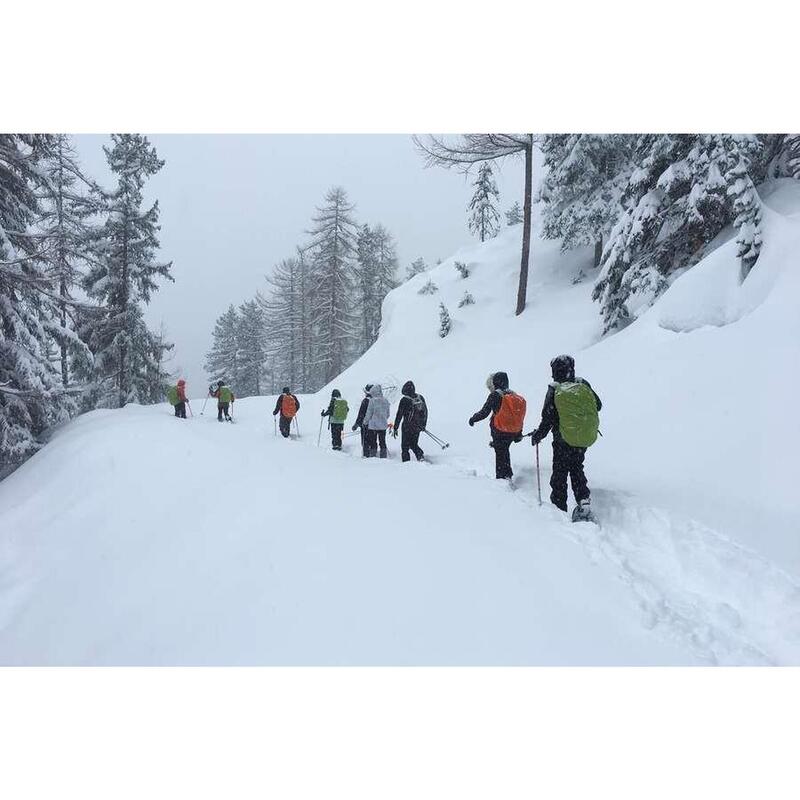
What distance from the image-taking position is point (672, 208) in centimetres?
1136

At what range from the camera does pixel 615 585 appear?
13.8 ft

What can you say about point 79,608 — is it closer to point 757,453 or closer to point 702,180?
point 757,453

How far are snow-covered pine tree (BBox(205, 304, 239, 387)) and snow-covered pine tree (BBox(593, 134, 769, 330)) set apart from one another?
1576 inches

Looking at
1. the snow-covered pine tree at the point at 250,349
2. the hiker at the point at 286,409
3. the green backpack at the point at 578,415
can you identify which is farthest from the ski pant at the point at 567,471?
the snow-covered pine tree at the point at 250,349

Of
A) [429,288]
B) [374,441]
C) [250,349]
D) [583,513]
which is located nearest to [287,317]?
[250,349]

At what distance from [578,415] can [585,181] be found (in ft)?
54.6

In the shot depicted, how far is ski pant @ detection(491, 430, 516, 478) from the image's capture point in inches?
292

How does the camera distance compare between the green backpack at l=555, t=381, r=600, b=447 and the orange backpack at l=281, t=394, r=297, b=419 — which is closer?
the green backpack at l=555, t=381, r=600, b=447

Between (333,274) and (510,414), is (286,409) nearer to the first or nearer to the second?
(510,414)

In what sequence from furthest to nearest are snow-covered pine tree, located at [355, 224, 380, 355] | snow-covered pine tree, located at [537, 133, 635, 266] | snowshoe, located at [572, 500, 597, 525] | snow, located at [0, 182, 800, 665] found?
snow-covered pine tree, located at [355, 224, 380, 355]
snow-covered pine tree, located at [537, 133, 635, 266]
snowshoe, located at [572, 500, 597, 525]
snow, located at [0, 182, 800, 665]

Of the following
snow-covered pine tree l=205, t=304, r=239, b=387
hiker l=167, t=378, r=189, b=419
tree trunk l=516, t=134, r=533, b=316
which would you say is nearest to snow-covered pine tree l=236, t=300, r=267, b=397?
snow-covered pine tree l=205, t=304, r=239, b=387

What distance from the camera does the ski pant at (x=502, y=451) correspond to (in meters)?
7.41

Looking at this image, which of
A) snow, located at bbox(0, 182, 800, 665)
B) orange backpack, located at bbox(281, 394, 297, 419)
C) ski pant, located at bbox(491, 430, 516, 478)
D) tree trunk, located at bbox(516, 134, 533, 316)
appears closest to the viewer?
snow, located at bbox(0, 182, 800, 665)

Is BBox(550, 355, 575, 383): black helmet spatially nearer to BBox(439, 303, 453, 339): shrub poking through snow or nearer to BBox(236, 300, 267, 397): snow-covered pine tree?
BBox(439, 303, 453, 339): shrub poking through snow
